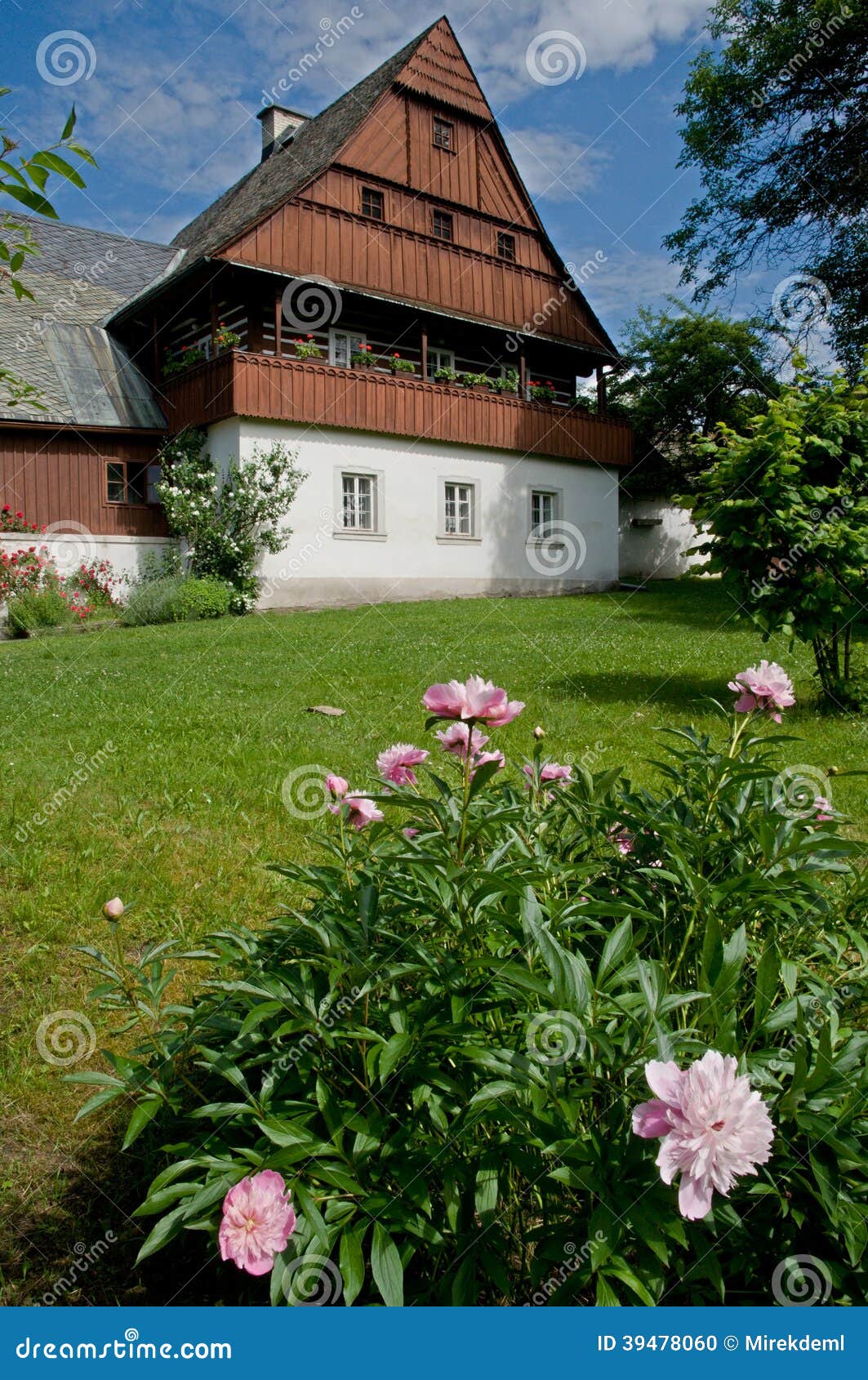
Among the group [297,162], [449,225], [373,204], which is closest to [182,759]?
[373,204]

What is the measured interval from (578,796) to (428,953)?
692mm

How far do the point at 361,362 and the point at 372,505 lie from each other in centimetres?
289

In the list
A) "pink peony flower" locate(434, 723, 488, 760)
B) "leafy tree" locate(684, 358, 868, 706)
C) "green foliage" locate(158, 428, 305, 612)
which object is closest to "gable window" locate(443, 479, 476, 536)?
"green foliage" locate(158, 428, 305, 612)

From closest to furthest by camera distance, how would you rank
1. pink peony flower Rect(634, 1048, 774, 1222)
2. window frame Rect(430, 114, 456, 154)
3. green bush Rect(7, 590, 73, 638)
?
pink peony flower Rect(634, 1048, 774, 1222) < green bush Rect(7, 590, 73, 638) < window frame Rect(430, 114, 456, 154)

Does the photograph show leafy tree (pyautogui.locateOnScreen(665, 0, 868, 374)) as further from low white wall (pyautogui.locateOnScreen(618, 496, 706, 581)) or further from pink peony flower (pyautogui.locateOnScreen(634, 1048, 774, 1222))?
pink peony flower (pyautogui.locateOnScreen(634, 1048, 774, 1222))

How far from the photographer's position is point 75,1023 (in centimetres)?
271

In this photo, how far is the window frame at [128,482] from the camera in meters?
17.9

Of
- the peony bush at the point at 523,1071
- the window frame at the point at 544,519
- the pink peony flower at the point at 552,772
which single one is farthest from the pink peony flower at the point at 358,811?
the window frame at the point at 544,519

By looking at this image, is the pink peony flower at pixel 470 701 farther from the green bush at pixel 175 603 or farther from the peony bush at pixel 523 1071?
the green bush at pixel 175 603

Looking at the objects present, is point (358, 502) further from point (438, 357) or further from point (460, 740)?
point (460, 740)

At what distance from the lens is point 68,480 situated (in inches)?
686

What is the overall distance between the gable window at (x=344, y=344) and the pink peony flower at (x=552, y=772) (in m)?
18.9

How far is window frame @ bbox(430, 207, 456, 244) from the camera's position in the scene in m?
20.2

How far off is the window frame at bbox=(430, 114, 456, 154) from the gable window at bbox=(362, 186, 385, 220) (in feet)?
7.95
